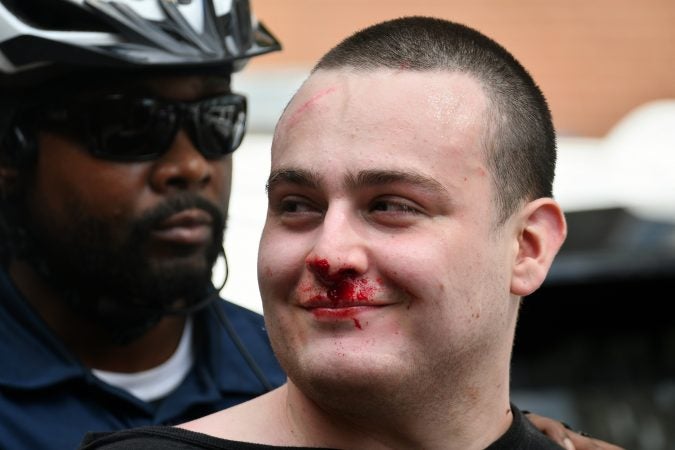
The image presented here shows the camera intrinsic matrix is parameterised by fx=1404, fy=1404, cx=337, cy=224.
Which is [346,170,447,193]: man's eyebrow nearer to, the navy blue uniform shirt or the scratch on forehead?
the scratch on forehead

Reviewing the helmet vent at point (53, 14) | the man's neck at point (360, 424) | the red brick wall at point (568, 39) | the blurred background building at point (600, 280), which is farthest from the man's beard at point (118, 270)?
the red brick wall at point (568, 39)

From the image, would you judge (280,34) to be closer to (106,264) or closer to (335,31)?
(335,31)

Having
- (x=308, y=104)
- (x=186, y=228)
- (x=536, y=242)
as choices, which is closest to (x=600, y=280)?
(x=186, y=228)

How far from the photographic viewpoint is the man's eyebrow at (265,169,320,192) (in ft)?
9.62

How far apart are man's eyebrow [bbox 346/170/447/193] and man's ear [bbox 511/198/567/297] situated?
32cm

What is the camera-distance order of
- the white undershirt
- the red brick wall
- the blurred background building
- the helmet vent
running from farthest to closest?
the red brick wall → the blurred background building → the helmet vent → the white undershirt

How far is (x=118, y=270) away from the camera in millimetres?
4465

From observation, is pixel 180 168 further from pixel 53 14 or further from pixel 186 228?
pixel 53 14

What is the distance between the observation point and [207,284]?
4.55 metres

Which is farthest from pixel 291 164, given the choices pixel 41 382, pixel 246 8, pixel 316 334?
pixel 246 8

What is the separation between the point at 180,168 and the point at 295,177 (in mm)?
1571

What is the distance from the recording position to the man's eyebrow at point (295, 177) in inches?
115

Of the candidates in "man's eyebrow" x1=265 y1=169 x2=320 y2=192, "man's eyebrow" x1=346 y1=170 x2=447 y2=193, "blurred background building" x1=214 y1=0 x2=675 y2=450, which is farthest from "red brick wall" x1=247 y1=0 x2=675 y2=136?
"man's eyebrow" x1=346 y1=170 x2=447 y2=193

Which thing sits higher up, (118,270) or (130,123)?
(130,123)
